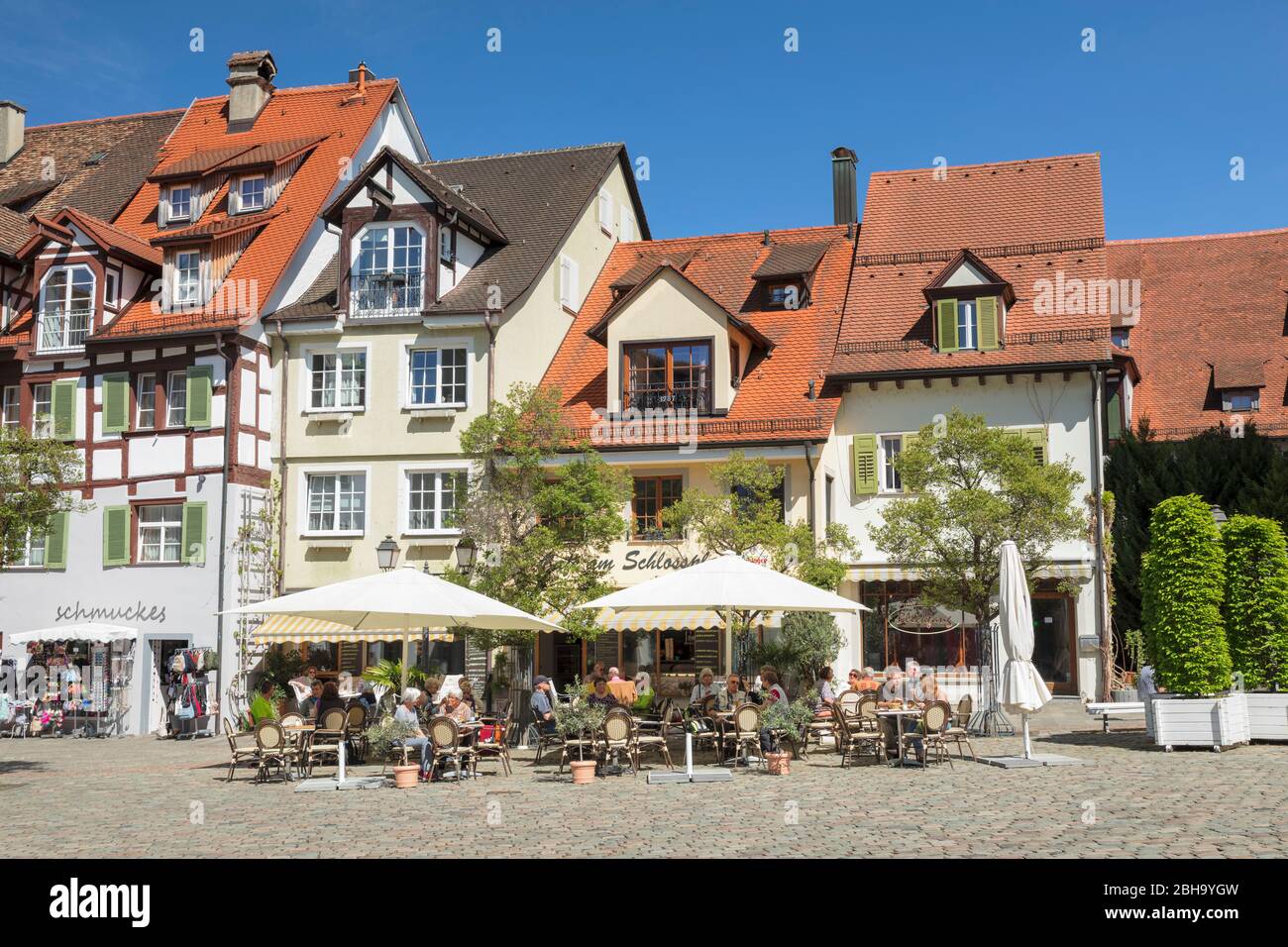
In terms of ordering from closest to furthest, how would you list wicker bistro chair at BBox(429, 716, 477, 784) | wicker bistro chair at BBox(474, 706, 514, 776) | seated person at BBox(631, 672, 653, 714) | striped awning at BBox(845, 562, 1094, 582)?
wicker bistro chair at BBox(429, 716, 477, 784)
wicker bistro chair at BBox(474, 706, 514, 776)
seated person at BBox(631, 672, 653, 714)
striped awning at BBox(845, 562, 1094, 582)

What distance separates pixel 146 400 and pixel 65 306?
312 centimetres

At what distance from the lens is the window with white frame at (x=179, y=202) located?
109 feet

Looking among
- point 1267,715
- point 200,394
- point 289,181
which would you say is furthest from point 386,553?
point 1267,715

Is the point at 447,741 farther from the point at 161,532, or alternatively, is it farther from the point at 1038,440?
the point at 1038,440

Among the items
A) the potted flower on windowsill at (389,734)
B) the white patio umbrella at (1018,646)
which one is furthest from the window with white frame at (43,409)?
the white patio umbrella at (1018,646)

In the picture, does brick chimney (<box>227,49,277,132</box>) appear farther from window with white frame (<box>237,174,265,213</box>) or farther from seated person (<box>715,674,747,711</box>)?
seated person (<box>715,674,747,711</box>)

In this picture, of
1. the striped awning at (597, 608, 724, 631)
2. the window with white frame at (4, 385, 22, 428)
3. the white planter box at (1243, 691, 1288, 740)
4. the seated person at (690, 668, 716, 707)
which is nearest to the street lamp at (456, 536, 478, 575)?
the striped awning at (597, 608, 724, 631)

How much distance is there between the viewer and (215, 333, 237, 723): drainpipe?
2812cm

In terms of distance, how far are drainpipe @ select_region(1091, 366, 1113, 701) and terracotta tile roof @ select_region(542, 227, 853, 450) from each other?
5334mm

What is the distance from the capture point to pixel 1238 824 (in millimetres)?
11469

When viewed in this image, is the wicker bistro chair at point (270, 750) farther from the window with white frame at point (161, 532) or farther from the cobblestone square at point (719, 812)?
the window with white frame at point (161, 532)

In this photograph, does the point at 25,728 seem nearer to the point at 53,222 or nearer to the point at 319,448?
the point at 319,448
